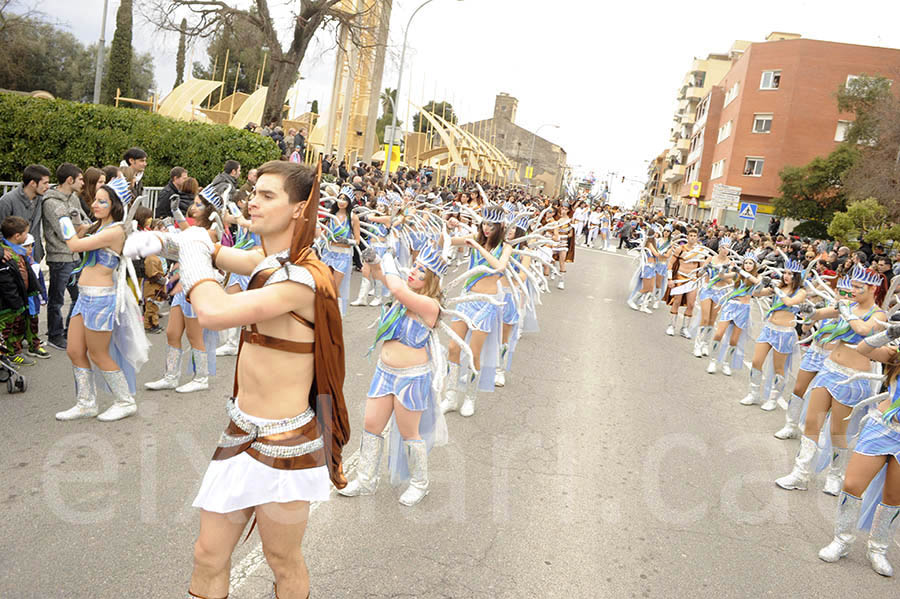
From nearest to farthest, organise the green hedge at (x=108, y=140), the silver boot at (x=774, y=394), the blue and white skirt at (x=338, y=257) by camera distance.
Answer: the silver boot at (x=774, y=394) < the blue and white skirt at (x=338, y=257) < the green hedge at (x=108, y=140)

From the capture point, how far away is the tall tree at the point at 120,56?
34.3 meters

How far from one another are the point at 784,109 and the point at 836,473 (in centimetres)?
4373

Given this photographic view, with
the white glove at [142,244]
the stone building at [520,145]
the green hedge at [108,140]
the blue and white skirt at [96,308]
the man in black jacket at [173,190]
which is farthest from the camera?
the stone building at [520,145]

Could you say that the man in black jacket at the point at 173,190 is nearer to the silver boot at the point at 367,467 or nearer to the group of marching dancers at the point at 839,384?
the silver boot at the point at 367,467

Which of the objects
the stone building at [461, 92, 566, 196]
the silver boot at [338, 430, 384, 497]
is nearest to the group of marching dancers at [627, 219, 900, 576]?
the silver boot at [338, 430, 384, 497]

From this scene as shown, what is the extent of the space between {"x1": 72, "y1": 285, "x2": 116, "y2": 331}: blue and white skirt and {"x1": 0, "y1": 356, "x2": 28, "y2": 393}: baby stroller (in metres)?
1.21

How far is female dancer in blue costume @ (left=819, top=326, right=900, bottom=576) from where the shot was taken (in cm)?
465

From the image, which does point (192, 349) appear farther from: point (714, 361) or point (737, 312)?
point (714, 361)

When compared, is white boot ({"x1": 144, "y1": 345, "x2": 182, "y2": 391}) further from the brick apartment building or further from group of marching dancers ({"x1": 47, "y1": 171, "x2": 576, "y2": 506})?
the brick apartment building

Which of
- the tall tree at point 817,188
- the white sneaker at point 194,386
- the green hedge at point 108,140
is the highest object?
the tall tree at point 817,188

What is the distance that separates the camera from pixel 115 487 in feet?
15.1

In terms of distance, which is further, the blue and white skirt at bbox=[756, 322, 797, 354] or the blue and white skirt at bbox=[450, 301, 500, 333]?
the blue and white skirt at bbox=[756, 322, 797, 354]

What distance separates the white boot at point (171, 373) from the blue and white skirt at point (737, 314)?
715 cm

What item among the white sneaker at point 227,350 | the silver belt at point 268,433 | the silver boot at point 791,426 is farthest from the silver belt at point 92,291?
the silver boot at point 791,426
